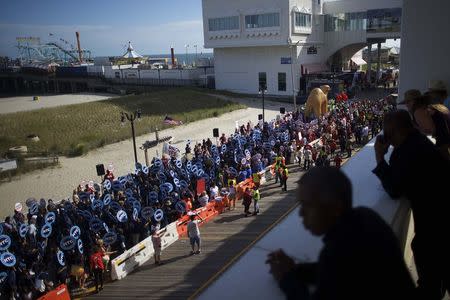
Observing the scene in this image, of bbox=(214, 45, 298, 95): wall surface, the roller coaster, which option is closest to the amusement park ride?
the roller coaster

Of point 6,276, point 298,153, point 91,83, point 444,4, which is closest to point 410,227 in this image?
point 444,4

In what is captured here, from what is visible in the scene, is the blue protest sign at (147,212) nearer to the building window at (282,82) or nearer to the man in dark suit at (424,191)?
the man in dark suit at (424,191)

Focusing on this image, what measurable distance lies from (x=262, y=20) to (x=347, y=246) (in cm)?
5674

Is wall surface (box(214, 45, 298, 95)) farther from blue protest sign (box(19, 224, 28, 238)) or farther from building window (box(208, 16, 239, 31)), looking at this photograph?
blue protest sign (box(19, 224, 28, 238))

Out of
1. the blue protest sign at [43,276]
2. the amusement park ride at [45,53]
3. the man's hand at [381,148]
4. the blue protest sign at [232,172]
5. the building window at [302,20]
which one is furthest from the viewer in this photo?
the amusement park ride at [45,53]

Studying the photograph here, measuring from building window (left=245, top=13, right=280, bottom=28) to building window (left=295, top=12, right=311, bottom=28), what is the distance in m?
2.86

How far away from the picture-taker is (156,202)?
1248 centimetres

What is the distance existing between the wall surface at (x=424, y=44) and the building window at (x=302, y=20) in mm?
47055

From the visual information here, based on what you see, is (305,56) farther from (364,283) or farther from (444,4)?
(364,283)

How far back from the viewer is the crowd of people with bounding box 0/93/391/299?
930 cm

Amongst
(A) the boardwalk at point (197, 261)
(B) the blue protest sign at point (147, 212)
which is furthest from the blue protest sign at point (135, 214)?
(A) the boardwalk at point (197, 261)

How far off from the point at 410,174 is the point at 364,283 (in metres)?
1.17

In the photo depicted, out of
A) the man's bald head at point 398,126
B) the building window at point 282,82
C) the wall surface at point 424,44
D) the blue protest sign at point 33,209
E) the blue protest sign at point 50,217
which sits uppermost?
the wall surface at point 424,44

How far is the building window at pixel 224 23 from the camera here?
57.0 metres
